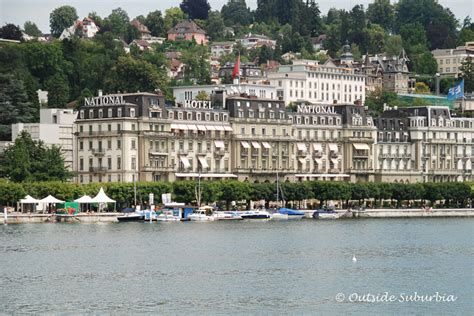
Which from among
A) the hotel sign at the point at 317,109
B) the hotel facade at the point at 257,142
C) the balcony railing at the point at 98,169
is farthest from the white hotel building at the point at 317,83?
the balcony railing at the point at 98,169

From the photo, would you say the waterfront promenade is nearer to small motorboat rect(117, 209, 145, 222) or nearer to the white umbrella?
small motorboat rect(117, 209, 145, 222)

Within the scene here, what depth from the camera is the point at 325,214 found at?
4545 inches

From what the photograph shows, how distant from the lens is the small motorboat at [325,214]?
377ft

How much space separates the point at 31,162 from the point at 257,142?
70.5 feet

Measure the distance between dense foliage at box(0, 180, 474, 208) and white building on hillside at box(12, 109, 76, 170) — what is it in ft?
32.0

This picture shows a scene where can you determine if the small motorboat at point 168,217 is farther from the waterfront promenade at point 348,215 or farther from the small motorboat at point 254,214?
the small motorboat at point 254,214

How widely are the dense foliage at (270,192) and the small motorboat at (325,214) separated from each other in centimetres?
326

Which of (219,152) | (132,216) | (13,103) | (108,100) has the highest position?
(13,103)

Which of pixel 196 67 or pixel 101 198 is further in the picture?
pixel 196 67

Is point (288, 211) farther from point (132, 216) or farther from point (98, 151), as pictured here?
point (132, 216)

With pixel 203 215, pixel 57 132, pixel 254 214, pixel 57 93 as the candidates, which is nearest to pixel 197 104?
pixel 57 132

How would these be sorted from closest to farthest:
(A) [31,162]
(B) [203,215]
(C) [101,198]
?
1. (C) [101,198]
2. (B) [203,215]
3. (A) [31,162]

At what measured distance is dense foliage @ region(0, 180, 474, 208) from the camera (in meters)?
106

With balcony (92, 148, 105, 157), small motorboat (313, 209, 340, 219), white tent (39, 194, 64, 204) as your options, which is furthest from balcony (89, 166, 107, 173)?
small motorboat (313, 209, 340, 219)
